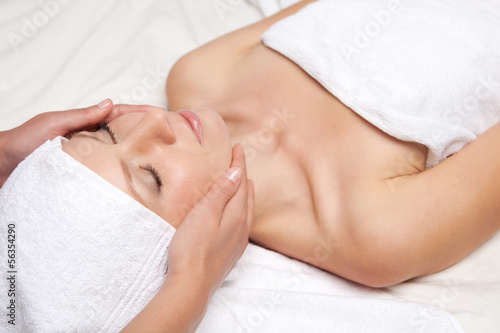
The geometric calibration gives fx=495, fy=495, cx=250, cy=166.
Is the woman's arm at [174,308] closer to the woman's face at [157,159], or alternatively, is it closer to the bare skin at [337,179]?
the woman's face at [157,159]

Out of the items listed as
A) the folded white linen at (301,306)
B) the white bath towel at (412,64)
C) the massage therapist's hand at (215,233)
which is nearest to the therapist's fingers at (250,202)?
the massage therapist's hand at (215,233)

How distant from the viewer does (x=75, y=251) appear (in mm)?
1010

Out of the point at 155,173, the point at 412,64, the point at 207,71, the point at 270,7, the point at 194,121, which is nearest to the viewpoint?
the point at 155,173

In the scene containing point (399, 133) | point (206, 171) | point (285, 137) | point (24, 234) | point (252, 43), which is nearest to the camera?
point (24, 234)

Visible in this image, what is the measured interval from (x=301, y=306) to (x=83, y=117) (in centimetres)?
75

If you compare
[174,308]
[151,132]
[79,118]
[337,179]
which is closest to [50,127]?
[79,118]

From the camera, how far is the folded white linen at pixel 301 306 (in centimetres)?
122

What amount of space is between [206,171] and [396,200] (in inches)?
18.7

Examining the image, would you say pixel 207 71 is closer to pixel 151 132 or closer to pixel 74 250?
pixel 151 132

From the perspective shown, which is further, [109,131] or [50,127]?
[50,127]

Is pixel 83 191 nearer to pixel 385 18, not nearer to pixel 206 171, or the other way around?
pixel 206 171

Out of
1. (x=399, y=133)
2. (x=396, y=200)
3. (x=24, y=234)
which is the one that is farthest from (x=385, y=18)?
(x=24, y=234)

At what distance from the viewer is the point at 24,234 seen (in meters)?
1.03

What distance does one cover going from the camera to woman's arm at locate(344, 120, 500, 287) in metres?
1.19
